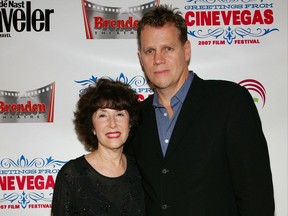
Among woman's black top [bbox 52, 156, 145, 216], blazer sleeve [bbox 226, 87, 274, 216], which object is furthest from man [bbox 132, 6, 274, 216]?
woman's black top [bbox 52, 156, 145, 216]

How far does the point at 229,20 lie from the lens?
231 cm

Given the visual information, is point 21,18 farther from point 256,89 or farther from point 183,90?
point 256,89

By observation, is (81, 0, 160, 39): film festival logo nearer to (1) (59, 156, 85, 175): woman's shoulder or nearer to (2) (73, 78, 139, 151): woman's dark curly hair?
(2) (73, 78, 139, 151): woman's dark curly hair

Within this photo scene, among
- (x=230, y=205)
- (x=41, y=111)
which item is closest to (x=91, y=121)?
(x=41, y=111)

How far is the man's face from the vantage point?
65.9 inches

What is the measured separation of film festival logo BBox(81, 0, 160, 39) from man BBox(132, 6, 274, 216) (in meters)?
0.69

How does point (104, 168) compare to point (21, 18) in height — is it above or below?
below

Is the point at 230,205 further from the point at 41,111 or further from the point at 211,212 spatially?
the point at 41,111

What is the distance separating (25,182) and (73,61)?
95 centimetres

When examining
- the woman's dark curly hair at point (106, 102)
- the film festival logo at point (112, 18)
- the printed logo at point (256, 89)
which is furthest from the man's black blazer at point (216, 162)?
the film festival logo at point (112, 18)

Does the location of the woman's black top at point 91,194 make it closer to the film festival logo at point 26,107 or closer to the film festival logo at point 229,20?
the film festival logo at point 26,107

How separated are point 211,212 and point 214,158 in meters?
0.25

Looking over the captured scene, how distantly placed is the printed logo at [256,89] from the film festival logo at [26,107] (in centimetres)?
141

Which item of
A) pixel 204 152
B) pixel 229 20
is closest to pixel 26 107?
pixel 204 152
